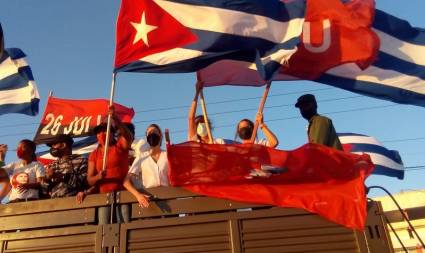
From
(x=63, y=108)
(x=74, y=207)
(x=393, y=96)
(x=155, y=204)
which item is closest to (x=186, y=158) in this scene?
(x=155, y=204)

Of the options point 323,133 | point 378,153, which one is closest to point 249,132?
point 323,133

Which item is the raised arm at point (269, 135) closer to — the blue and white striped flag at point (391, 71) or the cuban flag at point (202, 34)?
the cuban flag at point (202, 34)

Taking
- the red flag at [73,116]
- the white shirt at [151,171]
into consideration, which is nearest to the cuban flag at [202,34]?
the white shirt at [151,171]

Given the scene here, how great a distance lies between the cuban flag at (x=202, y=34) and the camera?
500cm

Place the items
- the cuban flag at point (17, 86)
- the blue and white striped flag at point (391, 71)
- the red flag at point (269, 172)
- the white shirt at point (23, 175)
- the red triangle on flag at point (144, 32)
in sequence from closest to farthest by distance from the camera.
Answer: the red flag at point (269, 172), the white shirt at point (23, 175), the red triangle on flag at point (144, 32), the blue and white striped flag at point (391, 71), the cuban flag at point (17, 86)

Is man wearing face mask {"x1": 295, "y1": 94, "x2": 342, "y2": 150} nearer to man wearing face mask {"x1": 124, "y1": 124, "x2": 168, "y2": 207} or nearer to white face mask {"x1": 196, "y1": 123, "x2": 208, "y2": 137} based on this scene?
white face mask {"x1": 196, "y1": 123, "x2": 208, "y2": 137}

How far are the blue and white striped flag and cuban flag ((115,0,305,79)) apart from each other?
98 centimetres

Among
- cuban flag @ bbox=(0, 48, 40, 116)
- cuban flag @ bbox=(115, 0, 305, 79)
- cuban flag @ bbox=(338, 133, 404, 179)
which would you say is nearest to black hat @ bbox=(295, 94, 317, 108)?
cuban flag @ bbox=(115, 0, 305, 79)

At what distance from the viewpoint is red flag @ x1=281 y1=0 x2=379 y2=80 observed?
5.66m

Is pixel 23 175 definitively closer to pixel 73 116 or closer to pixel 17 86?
pixel 17 86

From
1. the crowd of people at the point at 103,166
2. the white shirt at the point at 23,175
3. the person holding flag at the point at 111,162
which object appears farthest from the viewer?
the white shirt at the point at 23,175

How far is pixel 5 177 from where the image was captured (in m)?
5.14

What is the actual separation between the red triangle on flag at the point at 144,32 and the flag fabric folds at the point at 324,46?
77 centimetres

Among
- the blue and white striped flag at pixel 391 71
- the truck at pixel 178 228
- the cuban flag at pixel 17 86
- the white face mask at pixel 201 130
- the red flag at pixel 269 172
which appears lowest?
the truck at pixel 178 228
